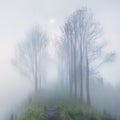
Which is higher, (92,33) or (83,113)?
(92,33)

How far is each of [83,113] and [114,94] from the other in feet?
45.8

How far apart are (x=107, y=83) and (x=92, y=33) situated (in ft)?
25.1

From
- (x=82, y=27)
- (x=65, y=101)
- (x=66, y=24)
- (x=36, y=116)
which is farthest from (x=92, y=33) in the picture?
(x=36, y=116)

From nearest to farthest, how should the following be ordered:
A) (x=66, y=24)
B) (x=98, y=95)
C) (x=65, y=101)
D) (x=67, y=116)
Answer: (x=67, y=116) < (x=65, y=101) < (x=66, y=24) < (x=98, y=95)

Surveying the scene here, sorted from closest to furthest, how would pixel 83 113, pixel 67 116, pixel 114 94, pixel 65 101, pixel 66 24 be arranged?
pixel 67 116, pixel 83 113, pixel 65 101, pixel 66 24, pixel 114 94

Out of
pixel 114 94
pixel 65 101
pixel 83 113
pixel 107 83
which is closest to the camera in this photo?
pixel 83 113

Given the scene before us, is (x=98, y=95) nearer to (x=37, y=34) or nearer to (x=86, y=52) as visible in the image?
(x=86, y=52)

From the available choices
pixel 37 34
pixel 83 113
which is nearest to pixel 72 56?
pixel 37 34

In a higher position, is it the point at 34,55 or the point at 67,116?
the point at 34,55

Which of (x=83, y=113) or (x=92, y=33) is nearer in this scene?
(x=83, y=113)

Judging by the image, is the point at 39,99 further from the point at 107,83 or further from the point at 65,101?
the point at 107,83

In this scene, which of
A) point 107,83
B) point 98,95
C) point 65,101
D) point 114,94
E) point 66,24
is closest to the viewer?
point 65,101

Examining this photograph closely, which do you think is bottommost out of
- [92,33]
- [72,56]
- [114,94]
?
[114,94]

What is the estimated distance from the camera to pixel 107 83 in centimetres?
2927
